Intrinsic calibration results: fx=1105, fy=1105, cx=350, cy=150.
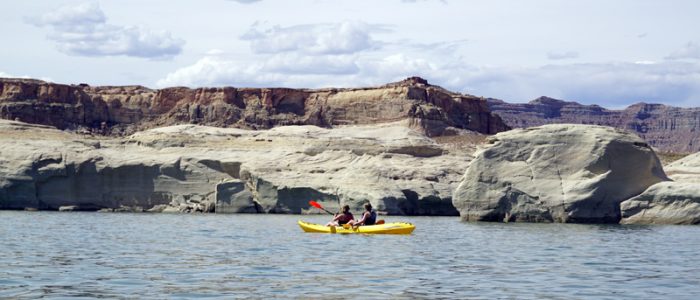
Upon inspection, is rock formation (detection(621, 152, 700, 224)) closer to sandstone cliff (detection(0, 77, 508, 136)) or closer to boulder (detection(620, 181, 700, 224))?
boulder (detection(620, 181, 700, 224))

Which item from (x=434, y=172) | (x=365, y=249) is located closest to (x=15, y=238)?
(x=365, y=249)

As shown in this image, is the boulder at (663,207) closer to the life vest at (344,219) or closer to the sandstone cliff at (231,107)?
the life vest at (344,219)

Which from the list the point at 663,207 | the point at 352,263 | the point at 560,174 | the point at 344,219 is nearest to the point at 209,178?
the point at 344,219

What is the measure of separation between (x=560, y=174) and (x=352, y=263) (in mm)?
18603

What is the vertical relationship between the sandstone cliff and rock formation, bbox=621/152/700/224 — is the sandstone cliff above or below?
above

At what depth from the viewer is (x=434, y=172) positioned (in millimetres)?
64625

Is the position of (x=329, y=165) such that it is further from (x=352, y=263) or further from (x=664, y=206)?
(x=352, y=263)

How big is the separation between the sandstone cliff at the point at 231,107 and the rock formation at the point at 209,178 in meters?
41.2

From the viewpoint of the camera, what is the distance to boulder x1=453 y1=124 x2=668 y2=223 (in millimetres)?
41406

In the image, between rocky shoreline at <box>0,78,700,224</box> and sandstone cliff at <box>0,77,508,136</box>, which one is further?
sandstone cliff at <box>0,77,508,136</box>

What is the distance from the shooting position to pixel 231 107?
117 m

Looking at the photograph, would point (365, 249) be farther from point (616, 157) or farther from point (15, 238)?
point (616, 157)

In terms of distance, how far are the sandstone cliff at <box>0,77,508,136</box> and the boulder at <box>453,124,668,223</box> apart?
2508 inches

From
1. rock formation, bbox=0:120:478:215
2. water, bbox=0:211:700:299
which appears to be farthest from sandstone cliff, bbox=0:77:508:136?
water, bbox=0:211:700:299
